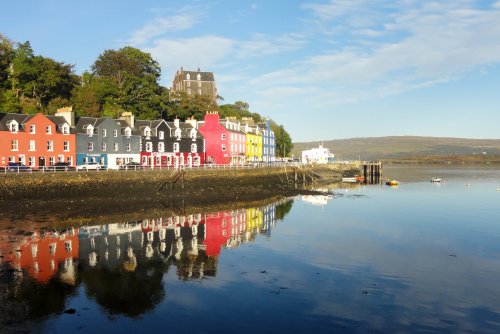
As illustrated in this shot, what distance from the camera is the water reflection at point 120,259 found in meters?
15.0

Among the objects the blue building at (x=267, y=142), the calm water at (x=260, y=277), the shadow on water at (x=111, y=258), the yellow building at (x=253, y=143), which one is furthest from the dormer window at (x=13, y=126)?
the blue building at (x=267, y=142)

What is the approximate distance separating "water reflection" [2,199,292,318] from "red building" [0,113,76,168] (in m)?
22.5

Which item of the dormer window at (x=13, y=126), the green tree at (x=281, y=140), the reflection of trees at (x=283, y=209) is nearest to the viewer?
the reflection of trees at (x=283, y=209)

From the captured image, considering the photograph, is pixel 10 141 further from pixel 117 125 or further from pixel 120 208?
pixel 120 208

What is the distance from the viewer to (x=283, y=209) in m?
39.3

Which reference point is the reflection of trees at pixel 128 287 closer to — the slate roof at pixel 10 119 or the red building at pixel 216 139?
the slate roof at pixel 10 119

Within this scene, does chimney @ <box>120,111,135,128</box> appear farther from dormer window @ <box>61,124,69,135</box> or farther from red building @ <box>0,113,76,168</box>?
dormer window @ <box>61,124,69,135</box>

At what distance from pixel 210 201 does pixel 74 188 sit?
42.3 feet

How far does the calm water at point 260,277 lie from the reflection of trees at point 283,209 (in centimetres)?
405

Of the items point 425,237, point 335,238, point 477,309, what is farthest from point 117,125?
point 477,309

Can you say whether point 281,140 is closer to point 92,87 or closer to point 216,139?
point 216,139

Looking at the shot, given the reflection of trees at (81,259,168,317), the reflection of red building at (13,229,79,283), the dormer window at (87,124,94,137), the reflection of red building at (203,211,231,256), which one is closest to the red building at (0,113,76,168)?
the dormer window at (87,124,94,137)

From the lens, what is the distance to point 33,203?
118ft

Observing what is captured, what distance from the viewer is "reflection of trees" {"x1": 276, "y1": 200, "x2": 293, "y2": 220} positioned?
114 ft
